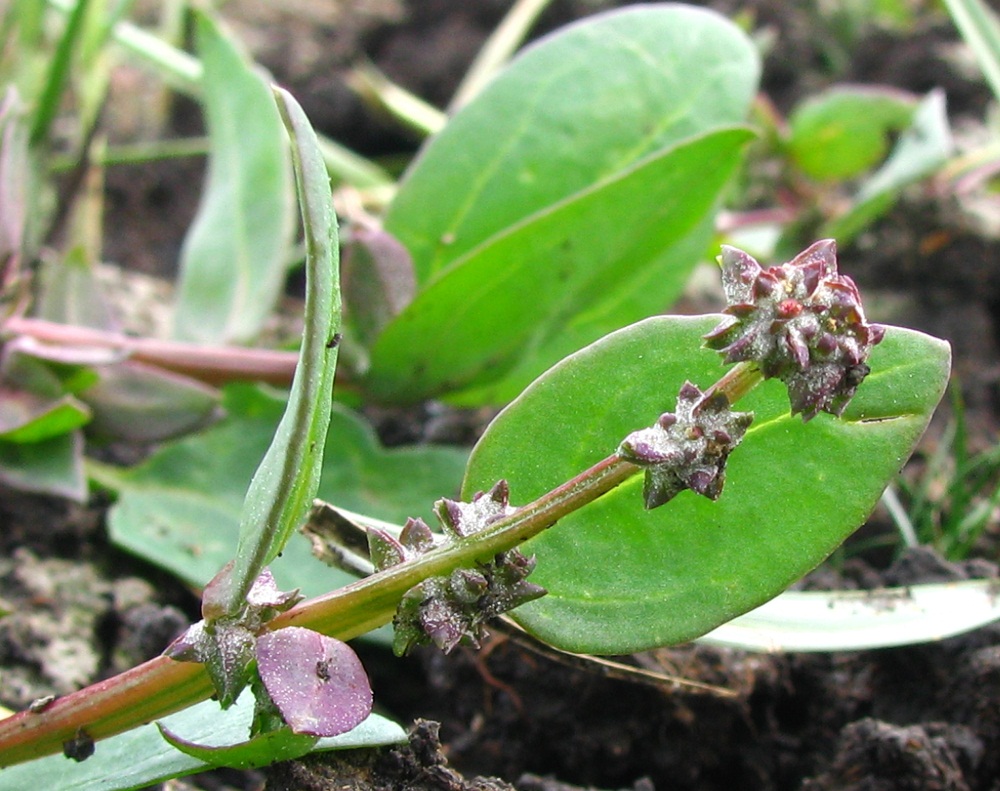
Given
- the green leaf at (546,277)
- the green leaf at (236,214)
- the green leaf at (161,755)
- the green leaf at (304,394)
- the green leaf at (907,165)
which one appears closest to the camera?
the green leaf at (304,394)

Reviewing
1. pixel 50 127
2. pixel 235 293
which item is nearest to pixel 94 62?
pixel 50 127

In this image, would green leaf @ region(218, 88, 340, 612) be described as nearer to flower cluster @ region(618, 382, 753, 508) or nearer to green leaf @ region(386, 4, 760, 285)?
flower cluster @ region(618, 382, 753, 508)

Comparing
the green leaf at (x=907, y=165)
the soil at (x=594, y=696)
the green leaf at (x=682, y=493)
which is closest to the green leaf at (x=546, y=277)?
the soil at (x=594, y=696)

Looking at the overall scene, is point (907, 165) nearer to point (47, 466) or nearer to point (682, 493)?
point (682, 493)

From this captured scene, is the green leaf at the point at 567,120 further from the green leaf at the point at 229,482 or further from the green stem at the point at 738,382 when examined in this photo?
the green stem at the point at 738,382

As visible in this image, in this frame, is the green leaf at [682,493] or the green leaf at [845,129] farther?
the green leaf at [845,129]

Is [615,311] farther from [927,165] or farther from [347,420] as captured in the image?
[927,165]
